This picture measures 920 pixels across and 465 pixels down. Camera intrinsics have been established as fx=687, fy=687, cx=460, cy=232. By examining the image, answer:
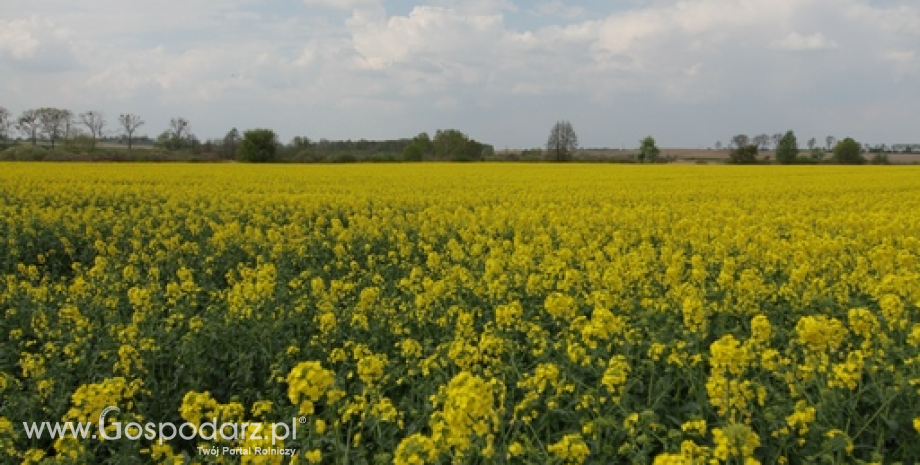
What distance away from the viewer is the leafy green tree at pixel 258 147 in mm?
55594

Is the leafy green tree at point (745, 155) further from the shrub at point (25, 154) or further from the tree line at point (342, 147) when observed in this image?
the shrub at point (25, 154)

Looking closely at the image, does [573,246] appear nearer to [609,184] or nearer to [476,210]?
[476,210]

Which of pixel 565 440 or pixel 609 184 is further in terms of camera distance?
pixel 609 184

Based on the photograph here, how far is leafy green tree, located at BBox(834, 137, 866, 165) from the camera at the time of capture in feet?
211

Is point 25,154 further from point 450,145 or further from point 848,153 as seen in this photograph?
point 848,153

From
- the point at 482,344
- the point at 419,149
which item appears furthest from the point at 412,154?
the point at 482,344

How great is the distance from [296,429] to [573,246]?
285 inches

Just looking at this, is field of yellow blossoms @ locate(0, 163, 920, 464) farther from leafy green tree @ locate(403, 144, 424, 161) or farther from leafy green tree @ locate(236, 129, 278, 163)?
leafy green tree @ locate(403, 144, 424, 161)

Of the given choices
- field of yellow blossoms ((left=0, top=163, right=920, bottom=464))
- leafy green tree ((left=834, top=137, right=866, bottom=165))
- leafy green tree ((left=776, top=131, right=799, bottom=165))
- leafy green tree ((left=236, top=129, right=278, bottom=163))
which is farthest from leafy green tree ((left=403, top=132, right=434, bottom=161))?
field of yellow blossoms ((left=0, top=163, right=920, bottom=464))

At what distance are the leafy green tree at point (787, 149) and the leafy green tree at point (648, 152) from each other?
1140 cm

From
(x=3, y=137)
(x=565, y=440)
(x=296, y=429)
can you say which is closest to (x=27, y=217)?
(x=296, y=429)

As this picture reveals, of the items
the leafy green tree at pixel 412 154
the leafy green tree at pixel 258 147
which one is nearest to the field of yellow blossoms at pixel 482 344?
the leafy green tree at pixel 258 147

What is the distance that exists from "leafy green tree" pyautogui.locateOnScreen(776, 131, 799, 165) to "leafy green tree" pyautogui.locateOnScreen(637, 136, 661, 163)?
11399 millimetres

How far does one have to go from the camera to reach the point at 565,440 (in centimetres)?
306
